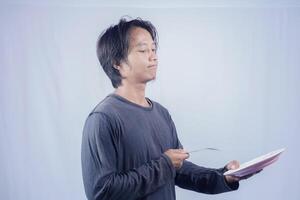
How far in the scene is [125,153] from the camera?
0.97 metres

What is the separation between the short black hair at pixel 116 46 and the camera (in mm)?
1079

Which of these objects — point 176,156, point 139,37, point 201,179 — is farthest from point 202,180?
point 139,37

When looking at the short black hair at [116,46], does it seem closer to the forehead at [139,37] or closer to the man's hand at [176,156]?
the forehead at [139,37]

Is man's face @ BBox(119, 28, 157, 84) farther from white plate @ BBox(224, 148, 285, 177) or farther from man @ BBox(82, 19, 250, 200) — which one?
white plate @ BBox(224, 148, 285, 177)

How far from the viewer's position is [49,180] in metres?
1.24

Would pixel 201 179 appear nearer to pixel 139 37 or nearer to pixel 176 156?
pixel 176 156

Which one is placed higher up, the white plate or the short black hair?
the short black hair

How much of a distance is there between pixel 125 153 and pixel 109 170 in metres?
0.09

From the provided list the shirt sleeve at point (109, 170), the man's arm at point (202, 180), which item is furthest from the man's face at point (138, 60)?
the man's arm at point (202, 180)

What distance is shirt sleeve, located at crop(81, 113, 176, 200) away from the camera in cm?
89

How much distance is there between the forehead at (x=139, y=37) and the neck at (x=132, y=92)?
129 millimetres

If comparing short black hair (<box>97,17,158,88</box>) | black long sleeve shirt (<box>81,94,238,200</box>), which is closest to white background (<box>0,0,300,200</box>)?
short black hair (<box>97,17,158,88</box>)

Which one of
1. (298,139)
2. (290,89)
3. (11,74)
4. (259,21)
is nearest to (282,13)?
(259,21)

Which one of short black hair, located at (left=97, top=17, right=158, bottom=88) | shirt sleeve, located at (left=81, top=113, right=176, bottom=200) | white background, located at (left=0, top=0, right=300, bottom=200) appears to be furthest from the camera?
white background, located at (left=0, top=0, right=300, bottom=200)
